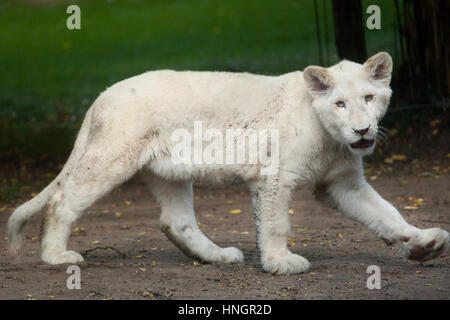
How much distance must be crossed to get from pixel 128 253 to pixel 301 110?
2.01 metres

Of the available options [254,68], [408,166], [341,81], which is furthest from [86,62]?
[341,81]

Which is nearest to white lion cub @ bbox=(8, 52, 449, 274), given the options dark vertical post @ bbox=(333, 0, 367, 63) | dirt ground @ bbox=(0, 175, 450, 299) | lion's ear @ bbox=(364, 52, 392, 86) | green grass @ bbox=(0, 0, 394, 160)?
lion's ear @ bbox=(364, 52, 392, 86)

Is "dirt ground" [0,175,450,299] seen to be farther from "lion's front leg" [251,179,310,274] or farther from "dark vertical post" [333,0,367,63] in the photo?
"dark vertical post" [333,0,367,63]

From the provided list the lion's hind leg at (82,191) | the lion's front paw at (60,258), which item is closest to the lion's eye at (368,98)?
the lion's hind leg at (82,191)

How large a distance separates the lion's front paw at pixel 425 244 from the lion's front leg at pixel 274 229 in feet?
2.30

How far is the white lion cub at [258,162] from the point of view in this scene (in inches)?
207

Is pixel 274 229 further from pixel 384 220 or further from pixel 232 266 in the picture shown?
pixel 384 220

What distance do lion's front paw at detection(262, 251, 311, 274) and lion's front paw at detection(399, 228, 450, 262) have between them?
0.70 meters

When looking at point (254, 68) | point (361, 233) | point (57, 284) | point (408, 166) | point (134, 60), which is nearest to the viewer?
point (57, 284)

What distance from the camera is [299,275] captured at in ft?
17.4

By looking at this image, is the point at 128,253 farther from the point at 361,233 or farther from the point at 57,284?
the point at 361,233

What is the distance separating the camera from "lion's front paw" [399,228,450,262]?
514cm

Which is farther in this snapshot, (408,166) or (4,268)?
(408,166)

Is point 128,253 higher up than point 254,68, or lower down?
lower down
